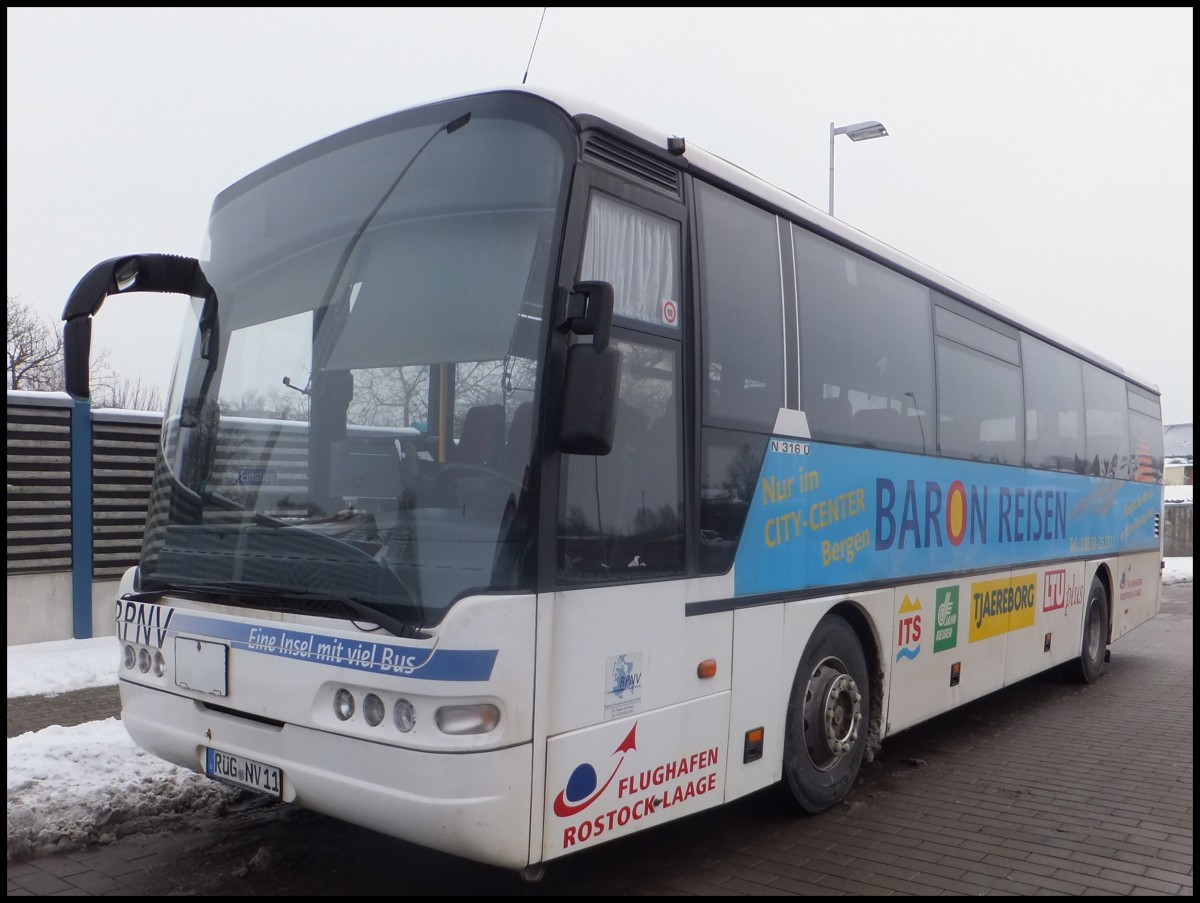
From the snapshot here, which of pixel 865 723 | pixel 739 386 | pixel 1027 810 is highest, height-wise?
pixel 739 386

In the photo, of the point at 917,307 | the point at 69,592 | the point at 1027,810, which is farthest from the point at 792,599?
the point at 69,592

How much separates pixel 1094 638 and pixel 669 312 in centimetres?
841

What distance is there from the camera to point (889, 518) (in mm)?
6754

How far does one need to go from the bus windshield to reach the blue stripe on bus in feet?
0.40

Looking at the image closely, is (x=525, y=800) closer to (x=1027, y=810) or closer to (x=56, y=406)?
(x=1027, y=810)

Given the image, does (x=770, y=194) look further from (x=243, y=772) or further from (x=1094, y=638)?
(x=1094, y=638)

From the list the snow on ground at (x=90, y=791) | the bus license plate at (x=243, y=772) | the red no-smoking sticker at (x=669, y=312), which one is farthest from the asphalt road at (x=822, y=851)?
the red no-smoking sticker at (x=669, y=312)

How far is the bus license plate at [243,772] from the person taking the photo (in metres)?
4.37

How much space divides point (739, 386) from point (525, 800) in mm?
2296

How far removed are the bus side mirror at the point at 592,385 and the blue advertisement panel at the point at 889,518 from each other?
5.13ft

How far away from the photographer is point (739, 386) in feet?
17.4

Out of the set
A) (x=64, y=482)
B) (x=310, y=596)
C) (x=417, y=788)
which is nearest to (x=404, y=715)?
(x=417, y=788)

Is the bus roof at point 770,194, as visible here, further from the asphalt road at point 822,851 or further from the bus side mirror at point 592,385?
the asphalt road at point 822,851

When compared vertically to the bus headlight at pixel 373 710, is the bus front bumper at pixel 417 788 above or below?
below
